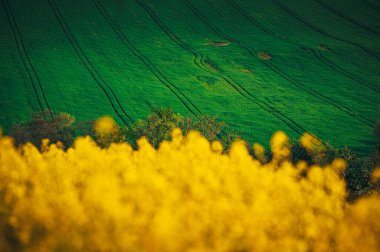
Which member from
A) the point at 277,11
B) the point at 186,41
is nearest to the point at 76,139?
the point at 186,41

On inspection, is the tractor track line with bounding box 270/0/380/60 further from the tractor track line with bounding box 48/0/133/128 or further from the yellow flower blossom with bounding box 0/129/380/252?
the tractor track line with bounding box 48/0/133/128

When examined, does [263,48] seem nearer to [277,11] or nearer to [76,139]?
[277,11]

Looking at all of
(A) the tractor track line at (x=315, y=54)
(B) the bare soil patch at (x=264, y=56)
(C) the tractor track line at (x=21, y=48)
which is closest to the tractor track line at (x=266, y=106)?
(B) the bare soil patch at (x=264, y=56)

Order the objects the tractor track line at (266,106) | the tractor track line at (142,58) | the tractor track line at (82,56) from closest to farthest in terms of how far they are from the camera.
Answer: the tractor track line at (266,106) < the tractor track line at (82,56) < the tractor track line at (142,58)

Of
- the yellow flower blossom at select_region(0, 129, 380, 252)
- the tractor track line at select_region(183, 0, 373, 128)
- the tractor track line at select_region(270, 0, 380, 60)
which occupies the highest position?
the tractor track line at select_region(270, 0, 380, 60)

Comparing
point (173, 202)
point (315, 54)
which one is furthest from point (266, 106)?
point (173, 202)

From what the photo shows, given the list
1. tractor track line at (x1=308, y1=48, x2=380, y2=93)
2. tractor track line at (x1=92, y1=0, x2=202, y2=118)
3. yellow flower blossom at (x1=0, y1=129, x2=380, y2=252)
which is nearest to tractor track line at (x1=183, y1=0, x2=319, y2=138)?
tractor track line at (x1=92, y1=0, x2=202, y2=118)

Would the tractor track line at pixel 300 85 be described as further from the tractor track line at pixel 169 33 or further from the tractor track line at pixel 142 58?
the tractor track line at pixel 142 58

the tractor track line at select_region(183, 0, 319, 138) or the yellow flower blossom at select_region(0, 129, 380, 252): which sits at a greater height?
the tractor track line at select_region(183, 0, 319, 138)
